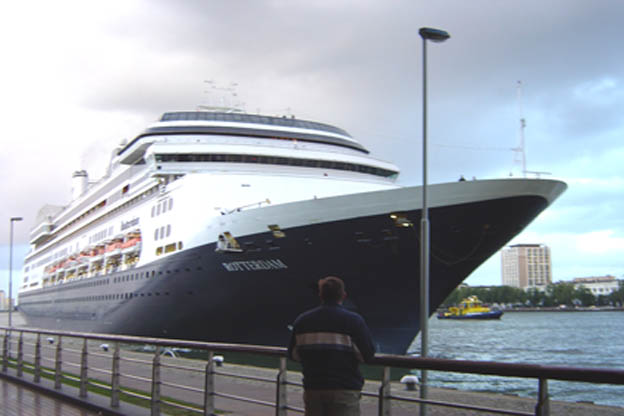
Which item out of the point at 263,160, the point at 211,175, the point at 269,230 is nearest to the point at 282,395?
the point at 269,230

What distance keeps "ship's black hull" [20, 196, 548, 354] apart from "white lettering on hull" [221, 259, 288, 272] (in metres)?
0.03

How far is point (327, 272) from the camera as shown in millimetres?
17922

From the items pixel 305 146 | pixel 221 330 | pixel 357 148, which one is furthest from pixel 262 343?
pixel 357 148

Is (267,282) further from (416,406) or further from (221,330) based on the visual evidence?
(416,406)

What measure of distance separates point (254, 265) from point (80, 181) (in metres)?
41.3

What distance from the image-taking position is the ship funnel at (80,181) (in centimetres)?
5519

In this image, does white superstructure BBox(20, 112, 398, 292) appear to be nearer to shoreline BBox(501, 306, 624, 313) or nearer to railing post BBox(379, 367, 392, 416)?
railing post BBox(379, 367, 392, 416)

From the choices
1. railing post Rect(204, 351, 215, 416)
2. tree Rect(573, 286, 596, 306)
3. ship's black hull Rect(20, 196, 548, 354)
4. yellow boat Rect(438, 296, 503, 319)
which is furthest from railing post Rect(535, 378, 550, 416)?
tree Rect(573, 286, 596, 306)

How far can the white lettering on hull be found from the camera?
18373 mm

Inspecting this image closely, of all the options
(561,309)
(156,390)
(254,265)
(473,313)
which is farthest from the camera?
(561,309)

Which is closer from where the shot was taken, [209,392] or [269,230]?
[209,392]

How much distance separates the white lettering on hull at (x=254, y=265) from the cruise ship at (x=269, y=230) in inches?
1.8

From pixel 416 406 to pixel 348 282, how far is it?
499 inches

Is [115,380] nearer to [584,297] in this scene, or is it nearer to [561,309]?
[561,309]
